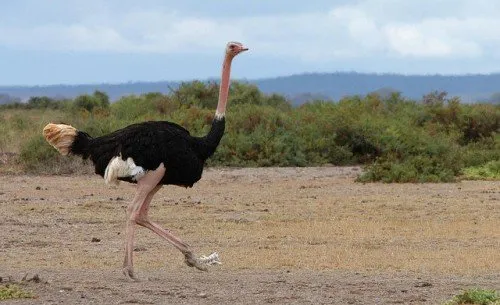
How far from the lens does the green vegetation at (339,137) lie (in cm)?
2348

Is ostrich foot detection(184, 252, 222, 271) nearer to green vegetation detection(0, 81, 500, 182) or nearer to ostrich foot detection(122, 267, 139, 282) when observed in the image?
ostrich foot detection(122, 267, 139, 282)

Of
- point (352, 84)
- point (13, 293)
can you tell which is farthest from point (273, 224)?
point (352, 84)

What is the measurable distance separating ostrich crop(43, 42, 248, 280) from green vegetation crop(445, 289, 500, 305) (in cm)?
284

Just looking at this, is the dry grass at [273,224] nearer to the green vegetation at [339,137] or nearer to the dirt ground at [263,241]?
the dirt ground at [263,241]

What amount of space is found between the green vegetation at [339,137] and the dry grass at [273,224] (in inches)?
41.7

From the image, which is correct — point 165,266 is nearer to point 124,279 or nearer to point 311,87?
point 124,279

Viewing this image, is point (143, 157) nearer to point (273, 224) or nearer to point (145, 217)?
point (145, 217)

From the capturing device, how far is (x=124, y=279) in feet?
35.2

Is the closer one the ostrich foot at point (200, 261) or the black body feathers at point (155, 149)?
the black body feathers at point (155, 149)

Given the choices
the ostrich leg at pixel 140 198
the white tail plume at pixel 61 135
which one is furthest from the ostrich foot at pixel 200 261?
the white tail plume at pixel 61 135

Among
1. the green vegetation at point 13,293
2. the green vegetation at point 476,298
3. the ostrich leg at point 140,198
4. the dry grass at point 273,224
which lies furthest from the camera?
the dry grass at point 273,224

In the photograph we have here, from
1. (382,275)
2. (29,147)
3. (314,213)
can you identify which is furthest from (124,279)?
(29,147)

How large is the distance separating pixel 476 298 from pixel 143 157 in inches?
130

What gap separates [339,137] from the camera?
27109 mm
